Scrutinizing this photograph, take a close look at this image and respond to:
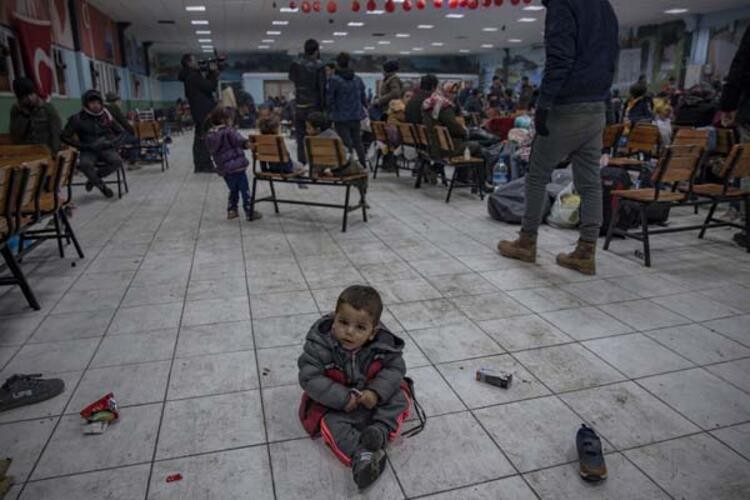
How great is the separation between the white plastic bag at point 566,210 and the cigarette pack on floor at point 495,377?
274 cm

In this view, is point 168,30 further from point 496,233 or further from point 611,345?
point 611,345

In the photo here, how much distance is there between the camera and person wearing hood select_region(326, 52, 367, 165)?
608 centimetres

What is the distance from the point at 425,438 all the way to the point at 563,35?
7.93 feet

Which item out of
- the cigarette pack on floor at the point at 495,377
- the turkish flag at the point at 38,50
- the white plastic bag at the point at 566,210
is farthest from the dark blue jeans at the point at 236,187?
the turkish flag at the point at 38,50

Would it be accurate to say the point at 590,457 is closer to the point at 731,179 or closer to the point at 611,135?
the point at 731,179

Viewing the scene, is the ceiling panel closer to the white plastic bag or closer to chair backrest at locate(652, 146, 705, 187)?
the white plastic bag

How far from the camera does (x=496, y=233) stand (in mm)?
4367

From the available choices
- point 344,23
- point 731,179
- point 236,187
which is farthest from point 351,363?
point 344,23

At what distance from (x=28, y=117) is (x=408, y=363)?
15.9ft

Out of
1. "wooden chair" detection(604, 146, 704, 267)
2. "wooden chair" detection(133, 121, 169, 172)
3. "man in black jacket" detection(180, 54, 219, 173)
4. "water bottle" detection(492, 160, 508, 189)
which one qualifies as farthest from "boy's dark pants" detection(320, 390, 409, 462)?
"wooden chair" detection(133, 121, 169, 172)

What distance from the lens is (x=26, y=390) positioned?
1.98 metres

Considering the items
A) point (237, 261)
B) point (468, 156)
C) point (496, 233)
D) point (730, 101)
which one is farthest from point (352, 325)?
point (468, 156)

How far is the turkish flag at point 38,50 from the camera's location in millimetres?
7215

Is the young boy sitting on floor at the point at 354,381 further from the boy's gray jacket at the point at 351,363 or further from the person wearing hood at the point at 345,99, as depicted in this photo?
the person wearing hood at the point at 345,99
